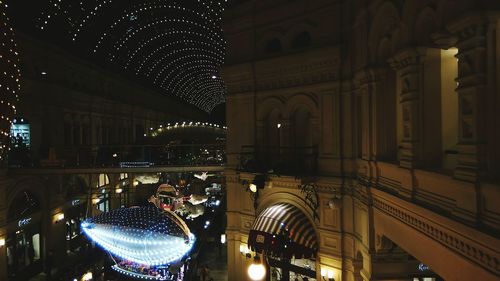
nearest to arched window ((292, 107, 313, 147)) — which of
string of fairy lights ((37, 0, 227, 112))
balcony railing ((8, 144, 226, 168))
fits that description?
balcony railing ((8, 144, 226, 168))

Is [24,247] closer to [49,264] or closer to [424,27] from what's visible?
[49,264]

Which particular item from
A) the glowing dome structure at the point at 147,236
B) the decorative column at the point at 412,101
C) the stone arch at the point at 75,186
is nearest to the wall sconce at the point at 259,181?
the glowing dome structure at the point at 147,236

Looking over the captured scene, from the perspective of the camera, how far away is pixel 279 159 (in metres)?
13.4

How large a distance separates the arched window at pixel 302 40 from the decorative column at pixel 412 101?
5854 mm

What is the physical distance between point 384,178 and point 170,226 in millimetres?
5980

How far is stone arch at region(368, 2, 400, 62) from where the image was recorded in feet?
26.1

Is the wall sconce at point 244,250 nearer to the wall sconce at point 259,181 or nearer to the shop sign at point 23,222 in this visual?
the wall sconce at point 259,181

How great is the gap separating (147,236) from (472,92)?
8.79 meters

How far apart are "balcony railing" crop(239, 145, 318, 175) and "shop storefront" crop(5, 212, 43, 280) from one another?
12303 mm

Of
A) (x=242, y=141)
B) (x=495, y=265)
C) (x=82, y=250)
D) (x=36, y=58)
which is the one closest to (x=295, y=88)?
(x=242, y=141)

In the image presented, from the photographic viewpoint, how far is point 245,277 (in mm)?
14500

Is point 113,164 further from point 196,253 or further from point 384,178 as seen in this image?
point 384,178

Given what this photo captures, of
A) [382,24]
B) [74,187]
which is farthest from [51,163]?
[382,24]

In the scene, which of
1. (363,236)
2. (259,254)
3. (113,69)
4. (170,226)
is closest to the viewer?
(363,236)
